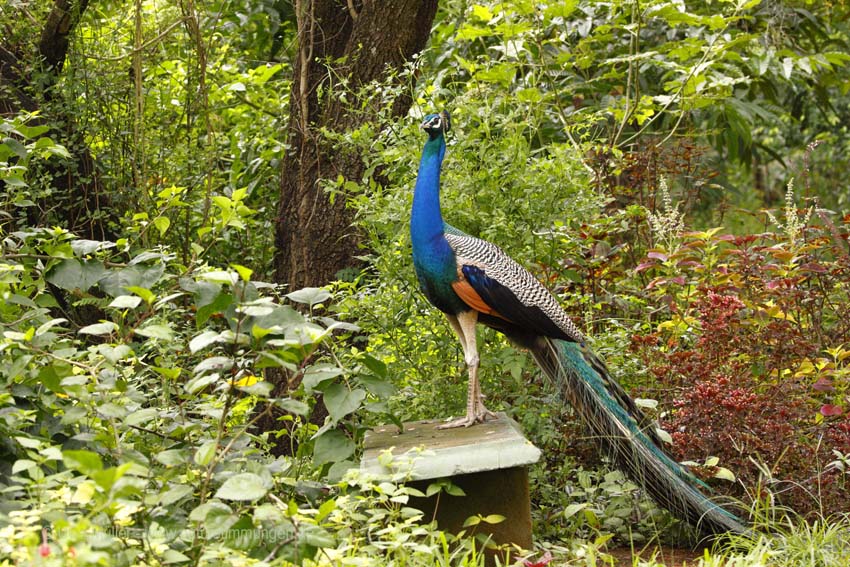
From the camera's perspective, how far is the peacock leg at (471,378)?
13.2ft

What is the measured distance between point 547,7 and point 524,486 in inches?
112

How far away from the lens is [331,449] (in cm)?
347

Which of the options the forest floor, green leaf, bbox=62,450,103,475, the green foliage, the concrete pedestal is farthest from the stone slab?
green leaf, bbox=62,450,103,475

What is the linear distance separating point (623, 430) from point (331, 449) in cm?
131

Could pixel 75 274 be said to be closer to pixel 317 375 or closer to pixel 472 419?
pixel 317 375

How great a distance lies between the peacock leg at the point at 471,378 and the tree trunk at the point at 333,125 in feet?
5.40

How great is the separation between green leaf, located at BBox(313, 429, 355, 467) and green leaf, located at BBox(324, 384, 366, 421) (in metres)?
0.24

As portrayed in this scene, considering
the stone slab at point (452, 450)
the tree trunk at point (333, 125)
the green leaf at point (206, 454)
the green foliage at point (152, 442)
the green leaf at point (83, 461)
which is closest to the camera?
the green leaf at point (83, 461)

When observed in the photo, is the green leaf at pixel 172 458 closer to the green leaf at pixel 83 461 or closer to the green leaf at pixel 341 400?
the green leaf at pixel 341 400

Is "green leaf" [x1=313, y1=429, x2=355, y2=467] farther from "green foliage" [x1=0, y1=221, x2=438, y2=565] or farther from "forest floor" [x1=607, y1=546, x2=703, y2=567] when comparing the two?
"forest floor" [x1=607, y1=546, x2=703, y2=567]

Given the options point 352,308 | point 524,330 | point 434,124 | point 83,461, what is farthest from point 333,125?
point 83,461

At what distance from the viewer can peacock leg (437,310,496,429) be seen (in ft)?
13.2

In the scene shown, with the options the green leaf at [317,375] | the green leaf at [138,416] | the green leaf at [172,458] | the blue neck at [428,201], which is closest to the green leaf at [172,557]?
the green leaf at [172,458]

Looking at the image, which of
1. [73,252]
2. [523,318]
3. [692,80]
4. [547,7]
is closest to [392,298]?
[523,318]
